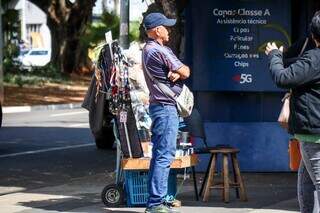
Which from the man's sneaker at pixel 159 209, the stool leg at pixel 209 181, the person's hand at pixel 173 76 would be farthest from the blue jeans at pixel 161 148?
the stool leg at pixel 209 181

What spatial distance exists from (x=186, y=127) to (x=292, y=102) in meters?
3.09

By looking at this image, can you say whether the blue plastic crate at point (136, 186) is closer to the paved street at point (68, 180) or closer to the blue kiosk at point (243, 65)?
the paved street at point (68, 180)

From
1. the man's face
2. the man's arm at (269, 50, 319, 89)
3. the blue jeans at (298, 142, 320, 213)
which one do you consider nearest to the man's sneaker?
the man's face

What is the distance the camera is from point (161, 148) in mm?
8125

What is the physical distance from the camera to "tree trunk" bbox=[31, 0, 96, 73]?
38.6 meters

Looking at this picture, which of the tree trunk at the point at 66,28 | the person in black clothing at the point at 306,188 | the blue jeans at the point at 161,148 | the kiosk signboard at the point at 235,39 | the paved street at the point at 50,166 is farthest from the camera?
the tree trunk at the point at 66,28

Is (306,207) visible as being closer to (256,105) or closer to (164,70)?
(164,70)

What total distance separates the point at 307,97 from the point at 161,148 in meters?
2.02

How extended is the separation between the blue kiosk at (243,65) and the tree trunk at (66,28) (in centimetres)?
2663

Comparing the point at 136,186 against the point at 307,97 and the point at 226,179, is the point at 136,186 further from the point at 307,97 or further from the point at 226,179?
the point at 307,97

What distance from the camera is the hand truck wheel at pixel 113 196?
352 inches

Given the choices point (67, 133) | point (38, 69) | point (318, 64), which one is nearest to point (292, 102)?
point (318, 64)

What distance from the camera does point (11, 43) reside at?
1657 inches

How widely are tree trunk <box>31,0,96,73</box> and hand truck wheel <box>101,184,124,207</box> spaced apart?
2898 cm
